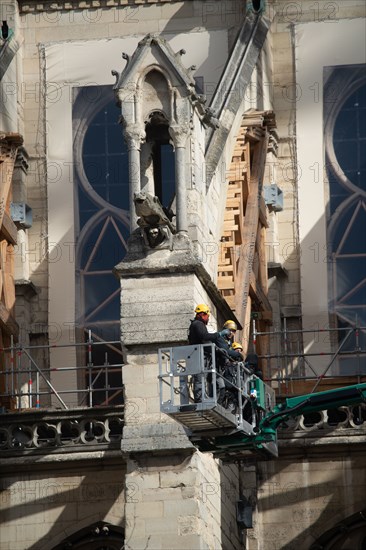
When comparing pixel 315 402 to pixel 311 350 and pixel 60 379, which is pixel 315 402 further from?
pixel 60 379

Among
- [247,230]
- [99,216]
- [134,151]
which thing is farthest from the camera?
[99,216]

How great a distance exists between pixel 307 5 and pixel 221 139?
223 inches

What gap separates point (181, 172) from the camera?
3394 centimetres

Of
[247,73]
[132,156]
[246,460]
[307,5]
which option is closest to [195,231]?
[132,156]

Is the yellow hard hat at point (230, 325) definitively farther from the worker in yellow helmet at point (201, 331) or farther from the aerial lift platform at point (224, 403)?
the worker in yellow helmet at point (201, 331)

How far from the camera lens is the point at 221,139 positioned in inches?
1459

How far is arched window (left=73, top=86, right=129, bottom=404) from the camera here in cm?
4106

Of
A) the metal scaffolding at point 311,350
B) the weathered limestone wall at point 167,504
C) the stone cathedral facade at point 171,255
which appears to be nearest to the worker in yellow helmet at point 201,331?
the stone cathedral facade at point 171,255

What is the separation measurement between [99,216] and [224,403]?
33.4ft

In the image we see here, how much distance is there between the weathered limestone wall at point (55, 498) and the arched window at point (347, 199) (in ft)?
17.3

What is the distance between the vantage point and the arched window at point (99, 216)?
41.1 m

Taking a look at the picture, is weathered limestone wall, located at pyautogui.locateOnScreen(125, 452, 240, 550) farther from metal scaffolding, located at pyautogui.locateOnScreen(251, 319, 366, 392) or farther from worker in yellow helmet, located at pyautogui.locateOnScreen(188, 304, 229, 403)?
metal scaffolding, located at pyautogui.locateOnScreen(251, 319, 366, 392)

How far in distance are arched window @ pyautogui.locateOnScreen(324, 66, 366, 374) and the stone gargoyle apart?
23.9 ft

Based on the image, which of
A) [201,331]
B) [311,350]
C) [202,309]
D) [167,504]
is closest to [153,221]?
[202,309]
